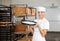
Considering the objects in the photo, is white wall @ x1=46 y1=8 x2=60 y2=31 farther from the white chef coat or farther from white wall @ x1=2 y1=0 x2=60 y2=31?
the white chef coat

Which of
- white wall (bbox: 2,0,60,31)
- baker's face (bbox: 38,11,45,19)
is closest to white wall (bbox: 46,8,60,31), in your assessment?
white wall (bbox: 2,0,60,31)

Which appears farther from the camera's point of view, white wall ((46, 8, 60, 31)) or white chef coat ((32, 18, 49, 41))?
white wall ((46, 8, 60, 31))

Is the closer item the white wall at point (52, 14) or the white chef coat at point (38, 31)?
the white chef coat at point (38, 31)

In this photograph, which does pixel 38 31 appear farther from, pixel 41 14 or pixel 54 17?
pixel 54 17

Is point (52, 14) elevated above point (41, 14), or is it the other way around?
point (41, 14)

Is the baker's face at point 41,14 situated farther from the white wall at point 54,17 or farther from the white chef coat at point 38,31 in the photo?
the white wall at point 54,17

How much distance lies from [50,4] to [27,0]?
1432 millimetres

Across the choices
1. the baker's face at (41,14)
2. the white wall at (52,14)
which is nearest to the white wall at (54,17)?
the white wall at (52,14)

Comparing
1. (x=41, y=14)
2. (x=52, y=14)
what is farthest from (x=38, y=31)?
(x=52, y=14)

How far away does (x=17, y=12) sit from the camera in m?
3.39

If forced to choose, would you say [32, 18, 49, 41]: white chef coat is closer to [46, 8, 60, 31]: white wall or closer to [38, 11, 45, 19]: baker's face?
[38, 11, 45, 19]: baker's face

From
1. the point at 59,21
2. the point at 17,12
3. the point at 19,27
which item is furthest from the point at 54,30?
the point at 19,27

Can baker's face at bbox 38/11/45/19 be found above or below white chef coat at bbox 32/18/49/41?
above

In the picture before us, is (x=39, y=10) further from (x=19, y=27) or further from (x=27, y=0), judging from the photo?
(x=27, y=0)
